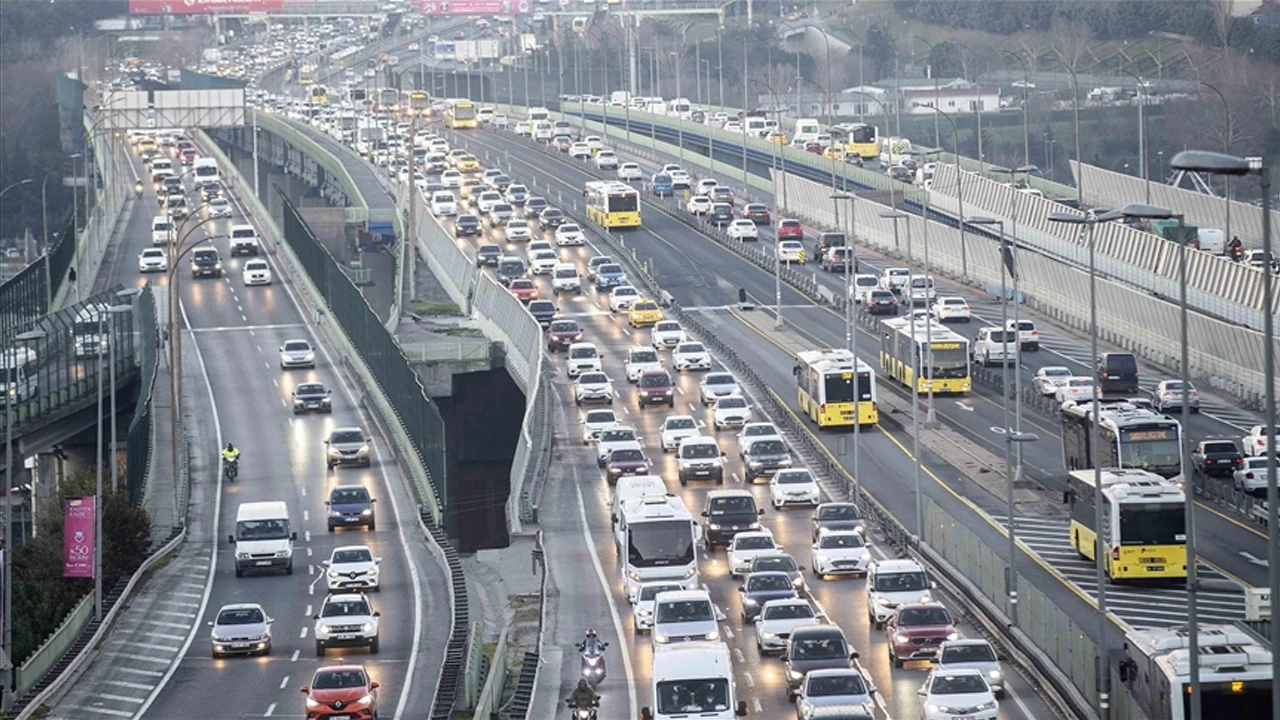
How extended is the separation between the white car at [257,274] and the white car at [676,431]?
158 feet

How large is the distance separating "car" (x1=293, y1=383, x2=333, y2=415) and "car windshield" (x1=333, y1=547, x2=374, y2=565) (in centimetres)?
2812

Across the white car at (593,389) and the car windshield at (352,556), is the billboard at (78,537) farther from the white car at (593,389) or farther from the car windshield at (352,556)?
the white car at (593,389)

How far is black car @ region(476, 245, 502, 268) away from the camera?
11425 centimetres

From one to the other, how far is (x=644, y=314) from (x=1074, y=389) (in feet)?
86.4

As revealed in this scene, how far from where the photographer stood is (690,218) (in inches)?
5069

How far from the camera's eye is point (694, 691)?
123 ft

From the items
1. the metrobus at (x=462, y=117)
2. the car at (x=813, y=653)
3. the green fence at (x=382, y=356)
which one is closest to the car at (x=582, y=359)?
the green fence at (x=382, y=356)

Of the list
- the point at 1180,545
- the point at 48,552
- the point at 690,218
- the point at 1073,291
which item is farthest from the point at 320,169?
the point at 1180,545

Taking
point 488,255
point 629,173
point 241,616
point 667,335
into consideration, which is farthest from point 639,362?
point 629,173

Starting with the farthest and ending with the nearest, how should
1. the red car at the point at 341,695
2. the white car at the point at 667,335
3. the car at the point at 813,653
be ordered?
the white car at the point at 667,335, the red car at the point at 341,695, the car at the point at 813,653

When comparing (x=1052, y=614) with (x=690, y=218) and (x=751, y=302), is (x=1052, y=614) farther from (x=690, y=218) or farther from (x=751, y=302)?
(x=690, y=218)

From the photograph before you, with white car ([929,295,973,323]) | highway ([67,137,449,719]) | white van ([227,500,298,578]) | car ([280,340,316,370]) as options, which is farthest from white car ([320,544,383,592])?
white car ([929,295,973,323])

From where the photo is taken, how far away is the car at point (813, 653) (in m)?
40.8

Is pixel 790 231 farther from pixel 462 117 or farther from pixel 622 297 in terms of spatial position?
pixel 462 117
